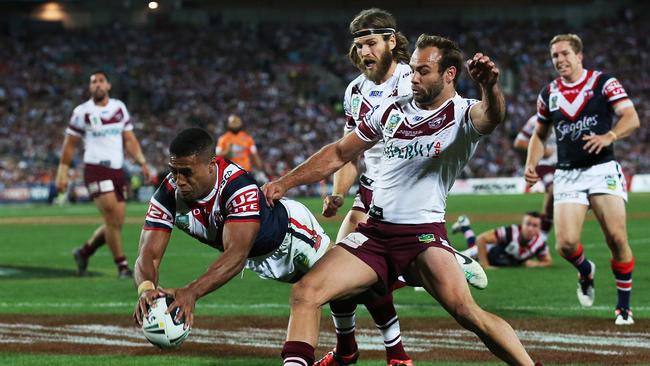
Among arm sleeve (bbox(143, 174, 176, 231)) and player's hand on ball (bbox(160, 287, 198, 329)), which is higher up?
arm sleeve (bbox(143, 174, 176, 231))

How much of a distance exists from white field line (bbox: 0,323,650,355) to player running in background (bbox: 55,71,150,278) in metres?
4.28

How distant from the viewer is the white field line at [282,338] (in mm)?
8508

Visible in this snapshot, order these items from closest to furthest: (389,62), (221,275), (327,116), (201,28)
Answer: (221,275) → (389,62) → (327,116) → (201,28)

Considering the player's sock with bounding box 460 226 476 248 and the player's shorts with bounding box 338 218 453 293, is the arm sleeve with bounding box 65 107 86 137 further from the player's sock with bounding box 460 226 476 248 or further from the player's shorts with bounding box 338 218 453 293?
the player's shorts with bounding box 338 218 453 293

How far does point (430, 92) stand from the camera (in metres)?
6.39

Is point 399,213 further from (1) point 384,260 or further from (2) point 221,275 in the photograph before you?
(2) point 221,275

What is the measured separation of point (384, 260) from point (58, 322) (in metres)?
4.95

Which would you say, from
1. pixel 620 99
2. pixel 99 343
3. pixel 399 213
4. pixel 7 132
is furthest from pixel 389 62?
pixel 7 132

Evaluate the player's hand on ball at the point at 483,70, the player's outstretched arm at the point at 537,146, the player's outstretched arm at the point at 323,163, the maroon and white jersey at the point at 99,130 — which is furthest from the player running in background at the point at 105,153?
the player's hand on ball at the point at 483,70

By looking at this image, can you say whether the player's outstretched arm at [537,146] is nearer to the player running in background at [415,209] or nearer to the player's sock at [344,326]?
the player's sock at [344,326]

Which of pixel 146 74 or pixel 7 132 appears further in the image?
pixel 146 74

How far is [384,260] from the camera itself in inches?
258

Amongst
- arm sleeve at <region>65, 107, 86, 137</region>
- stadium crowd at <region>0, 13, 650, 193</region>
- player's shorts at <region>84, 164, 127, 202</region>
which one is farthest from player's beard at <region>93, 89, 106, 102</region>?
stadium crowd at <region>0, 13, 650, 193</region>

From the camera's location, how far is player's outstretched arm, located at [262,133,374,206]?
6.70 meters
